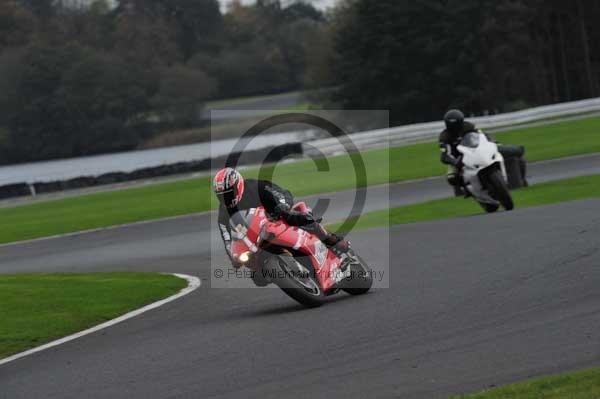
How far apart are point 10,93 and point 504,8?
2767cm

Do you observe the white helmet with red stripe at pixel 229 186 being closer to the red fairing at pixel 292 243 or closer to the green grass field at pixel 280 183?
the red fairing at pixel 292 243

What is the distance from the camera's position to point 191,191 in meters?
28.4

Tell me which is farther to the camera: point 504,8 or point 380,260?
point 504,8

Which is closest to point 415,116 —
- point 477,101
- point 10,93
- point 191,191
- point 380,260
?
point 477,101

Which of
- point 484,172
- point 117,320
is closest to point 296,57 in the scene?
point 484,172

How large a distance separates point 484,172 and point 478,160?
0.20m

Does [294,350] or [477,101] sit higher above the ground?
[477,101]

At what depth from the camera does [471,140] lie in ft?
52.5

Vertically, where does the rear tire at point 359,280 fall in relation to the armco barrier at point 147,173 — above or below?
below

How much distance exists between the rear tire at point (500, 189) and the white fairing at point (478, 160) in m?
0.18

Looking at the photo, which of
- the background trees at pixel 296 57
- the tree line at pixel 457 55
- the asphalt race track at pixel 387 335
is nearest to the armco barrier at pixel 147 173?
the background trees at pixel 296 57

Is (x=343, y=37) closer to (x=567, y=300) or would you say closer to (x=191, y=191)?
(x=191, y=191)

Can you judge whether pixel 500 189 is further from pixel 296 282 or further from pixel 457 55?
pixel 457 55

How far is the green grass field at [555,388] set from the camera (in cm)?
558
